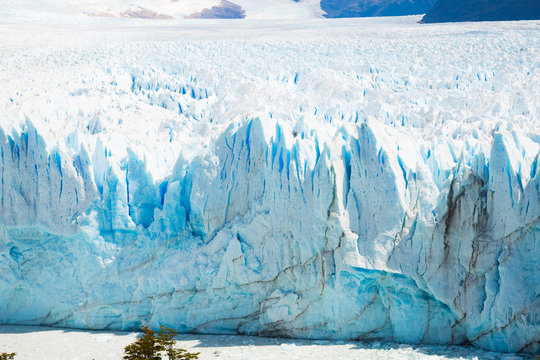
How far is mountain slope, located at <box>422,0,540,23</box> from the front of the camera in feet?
78.3

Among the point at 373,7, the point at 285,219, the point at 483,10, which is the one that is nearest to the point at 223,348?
the point at 285,219

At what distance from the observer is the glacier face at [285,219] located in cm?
727

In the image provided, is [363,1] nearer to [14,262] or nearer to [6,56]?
[6,56]

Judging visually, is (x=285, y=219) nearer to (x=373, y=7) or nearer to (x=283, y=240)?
(x=283, y=240)

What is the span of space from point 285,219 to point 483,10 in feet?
68.0

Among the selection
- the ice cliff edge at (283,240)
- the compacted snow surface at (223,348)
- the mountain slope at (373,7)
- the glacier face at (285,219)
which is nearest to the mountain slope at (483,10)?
the mountain slope at (373,7)

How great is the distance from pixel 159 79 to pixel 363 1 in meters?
26.7

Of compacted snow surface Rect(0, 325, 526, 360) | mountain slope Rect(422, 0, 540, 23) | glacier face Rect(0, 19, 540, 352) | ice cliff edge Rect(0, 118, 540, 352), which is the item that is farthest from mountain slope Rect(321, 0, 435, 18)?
compacted snow surface Rect(0, 325, 526, 360)

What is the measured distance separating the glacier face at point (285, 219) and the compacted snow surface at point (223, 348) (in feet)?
0.69

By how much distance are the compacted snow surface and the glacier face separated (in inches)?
8.3

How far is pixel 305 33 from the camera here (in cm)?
1867

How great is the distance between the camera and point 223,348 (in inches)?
300

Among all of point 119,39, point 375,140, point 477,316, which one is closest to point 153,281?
point 375,140

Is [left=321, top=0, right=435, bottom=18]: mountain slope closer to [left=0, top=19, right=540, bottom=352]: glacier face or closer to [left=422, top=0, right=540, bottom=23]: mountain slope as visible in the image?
[left=422, top=0, right=540, bottom=23]: mountain slope
